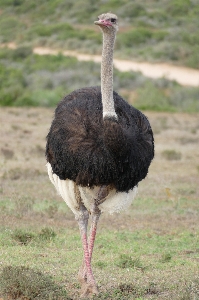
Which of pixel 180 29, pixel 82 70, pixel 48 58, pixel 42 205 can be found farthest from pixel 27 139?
pixel 180 29

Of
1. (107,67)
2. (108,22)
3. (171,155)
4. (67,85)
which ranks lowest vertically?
(67,85)

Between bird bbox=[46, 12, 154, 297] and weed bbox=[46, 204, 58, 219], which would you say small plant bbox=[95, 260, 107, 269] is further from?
weed bbox=[46, 204, 58, 219]

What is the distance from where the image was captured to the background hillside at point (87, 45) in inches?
1266

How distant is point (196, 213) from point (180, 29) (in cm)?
4717

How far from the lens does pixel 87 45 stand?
51906 mm

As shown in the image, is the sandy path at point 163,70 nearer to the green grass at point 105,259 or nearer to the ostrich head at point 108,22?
the green grass at point 105,259

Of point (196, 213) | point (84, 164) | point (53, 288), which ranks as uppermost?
point (84, 164)

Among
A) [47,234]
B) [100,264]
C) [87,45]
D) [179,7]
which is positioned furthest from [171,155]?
[179,7]

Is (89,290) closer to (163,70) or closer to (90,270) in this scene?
(90,270)

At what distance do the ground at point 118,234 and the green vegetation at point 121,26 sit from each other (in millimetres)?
30152

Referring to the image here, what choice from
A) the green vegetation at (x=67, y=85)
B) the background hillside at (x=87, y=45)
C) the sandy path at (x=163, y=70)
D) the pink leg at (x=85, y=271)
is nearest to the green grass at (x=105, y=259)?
the pink leg at (x=85, y=271)

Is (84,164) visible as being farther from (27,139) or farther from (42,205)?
(27,139)

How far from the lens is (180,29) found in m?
57.2

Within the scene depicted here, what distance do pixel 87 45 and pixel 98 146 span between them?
46.0 m
